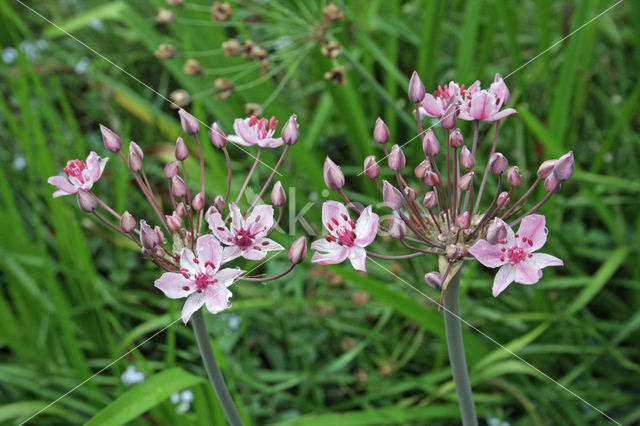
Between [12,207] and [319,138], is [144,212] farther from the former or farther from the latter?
[319,138]

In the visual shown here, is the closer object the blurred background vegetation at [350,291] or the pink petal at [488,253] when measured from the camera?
the pink petal at [488,253]

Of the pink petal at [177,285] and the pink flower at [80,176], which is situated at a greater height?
the pink flower at [80,176]

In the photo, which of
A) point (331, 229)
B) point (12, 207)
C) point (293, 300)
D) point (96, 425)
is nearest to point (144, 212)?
point (12, 207)

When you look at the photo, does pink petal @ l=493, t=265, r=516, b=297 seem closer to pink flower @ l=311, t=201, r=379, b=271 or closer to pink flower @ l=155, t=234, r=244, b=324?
pink flower @ l=311, t=201, r=379, b=271

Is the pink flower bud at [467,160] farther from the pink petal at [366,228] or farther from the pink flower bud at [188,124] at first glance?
the pink flower bud at [188,124]

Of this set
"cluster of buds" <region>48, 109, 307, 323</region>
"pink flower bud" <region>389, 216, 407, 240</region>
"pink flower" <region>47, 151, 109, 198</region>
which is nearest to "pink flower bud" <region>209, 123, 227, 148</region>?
"cluster of buds" <region>48, 109, 307, 323</region>

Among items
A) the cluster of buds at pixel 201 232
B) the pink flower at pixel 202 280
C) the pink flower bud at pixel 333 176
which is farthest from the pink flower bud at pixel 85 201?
the pink flower bud at pixel 333 176
